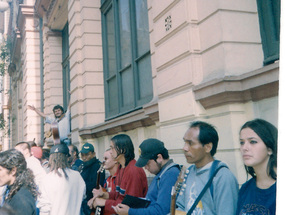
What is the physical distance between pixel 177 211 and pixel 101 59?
291 inches

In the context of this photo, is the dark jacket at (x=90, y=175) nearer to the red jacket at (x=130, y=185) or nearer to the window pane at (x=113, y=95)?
the red jacket at (x=130, y=185)

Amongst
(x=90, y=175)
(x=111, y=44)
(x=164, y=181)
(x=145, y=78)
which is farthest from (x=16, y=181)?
(x=111, y=44)

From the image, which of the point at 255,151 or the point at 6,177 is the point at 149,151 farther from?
the point at 6,177

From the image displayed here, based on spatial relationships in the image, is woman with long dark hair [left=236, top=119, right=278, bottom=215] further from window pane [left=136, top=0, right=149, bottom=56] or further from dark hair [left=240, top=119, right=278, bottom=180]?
window pane [left=136, top=0, right=149, bottom=56]

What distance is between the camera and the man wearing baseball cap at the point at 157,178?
2.98 m

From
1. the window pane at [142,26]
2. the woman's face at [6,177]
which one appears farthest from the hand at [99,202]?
the window pane at [142,26]

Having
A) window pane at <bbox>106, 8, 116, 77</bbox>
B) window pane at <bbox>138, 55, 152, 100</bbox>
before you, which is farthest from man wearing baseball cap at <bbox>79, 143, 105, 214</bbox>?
window pane at <bbox>106, 8, 116, 77</bbox>

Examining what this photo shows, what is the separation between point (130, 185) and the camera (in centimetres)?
361

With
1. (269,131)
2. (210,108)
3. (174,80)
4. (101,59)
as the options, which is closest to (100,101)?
(101,59)

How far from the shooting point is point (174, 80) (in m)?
4.91

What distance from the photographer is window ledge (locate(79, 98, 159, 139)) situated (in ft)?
18.7

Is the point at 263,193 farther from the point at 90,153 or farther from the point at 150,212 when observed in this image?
the point at 90,153

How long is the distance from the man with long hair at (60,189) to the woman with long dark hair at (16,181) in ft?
3.18

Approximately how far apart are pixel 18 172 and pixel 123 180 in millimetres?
1155
